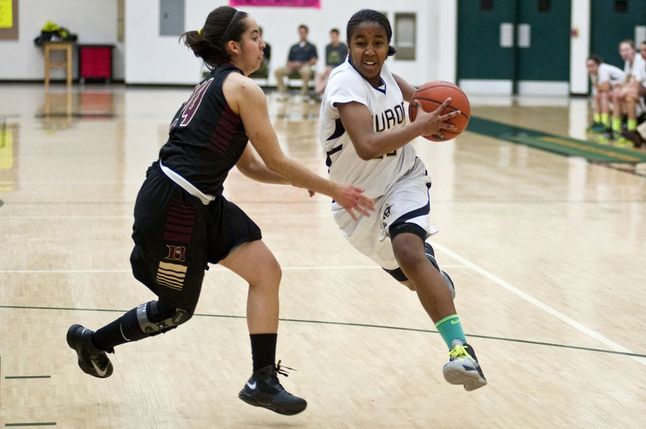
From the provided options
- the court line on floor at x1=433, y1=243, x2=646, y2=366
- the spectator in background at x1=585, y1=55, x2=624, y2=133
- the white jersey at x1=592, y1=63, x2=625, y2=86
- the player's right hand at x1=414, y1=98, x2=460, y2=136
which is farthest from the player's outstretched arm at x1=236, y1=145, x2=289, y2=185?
the white jersey at x1=592, y1=63, x2=625, y2=86

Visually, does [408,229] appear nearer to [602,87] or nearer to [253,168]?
[253,168]

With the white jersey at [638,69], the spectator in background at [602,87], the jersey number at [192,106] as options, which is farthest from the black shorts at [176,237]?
the spectator in background at [602,87]

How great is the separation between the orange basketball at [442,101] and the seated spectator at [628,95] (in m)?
10.8

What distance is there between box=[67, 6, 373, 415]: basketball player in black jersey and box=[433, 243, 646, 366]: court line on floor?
5.51 ft

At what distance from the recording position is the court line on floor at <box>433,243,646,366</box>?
16.2 feet

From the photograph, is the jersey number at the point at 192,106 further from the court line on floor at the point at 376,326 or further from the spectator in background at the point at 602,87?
the spectator in background at the point at 602,87

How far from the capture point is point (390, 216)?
4.38 m

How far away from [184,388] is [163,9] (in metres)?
22.3

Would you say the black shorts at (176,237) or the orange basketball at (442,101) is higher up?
the orange basketball at (442,101)

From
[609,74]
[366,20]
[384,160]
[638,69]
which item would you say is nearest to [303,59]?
[609,74]

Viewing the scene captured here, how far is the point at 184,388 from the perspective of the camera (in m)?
4.30

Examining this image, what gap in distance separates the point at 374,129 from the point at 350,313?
1450 millimetres

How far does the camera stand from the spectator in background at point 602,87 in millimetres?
15922

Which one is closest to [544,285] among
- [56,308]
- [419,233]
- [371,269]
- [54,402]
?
[371,269]
